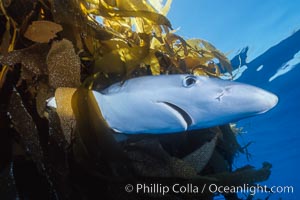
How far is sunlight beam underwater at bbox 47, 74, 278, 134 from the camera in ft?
4.95

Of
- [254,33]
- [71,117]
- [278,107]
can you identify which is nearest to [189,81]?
[71,117]

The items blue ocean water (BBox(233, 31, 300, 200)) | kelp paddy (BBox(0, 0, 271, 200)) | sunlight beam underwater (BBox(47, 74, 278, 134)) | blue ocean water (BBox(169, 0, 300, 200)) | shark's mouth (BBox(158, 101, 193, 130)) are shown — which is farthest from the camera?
blue ocean water (BBox(233, 31, 300, 200))

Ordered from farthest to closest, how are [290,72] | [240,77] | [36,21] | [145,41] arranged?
[290,72] < [240,77] < [145,41] < [36,21]

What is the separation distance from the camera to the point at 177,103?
63.8 inches

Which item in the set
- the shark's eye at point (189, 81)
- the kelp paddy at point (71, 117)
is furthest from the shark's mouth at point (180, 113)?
the kelp paddy at point (71, 117)

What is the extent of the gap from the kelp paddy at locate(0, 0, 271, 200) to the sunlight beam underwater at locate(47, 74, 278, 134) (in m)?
0.18

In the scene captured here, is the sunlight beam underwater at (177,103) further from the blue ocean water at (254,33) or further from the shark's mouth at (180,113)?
the blue ocean water at (254,33)

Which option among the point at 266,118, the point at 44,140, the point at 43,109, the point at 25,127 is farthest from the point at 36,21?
the point at 266,118

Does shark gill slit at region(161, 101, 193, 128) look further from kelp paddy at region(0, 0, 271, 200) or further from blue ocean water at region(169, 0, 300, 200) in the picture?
blue ocean water at region(169, 0, 300, 200)

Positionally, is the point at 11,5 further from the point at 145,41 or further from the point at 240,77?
the point at 240,77

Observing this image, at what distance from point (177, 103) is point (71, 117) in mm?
726

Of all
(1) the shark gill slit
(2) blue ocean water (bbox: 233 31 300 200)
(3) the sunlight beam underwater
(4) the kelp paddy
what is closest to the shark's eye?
(3) the sunlight beam underwater

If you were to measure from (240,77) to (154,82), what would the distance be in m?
10.3

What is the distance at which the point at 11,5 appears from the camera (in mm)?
1897
